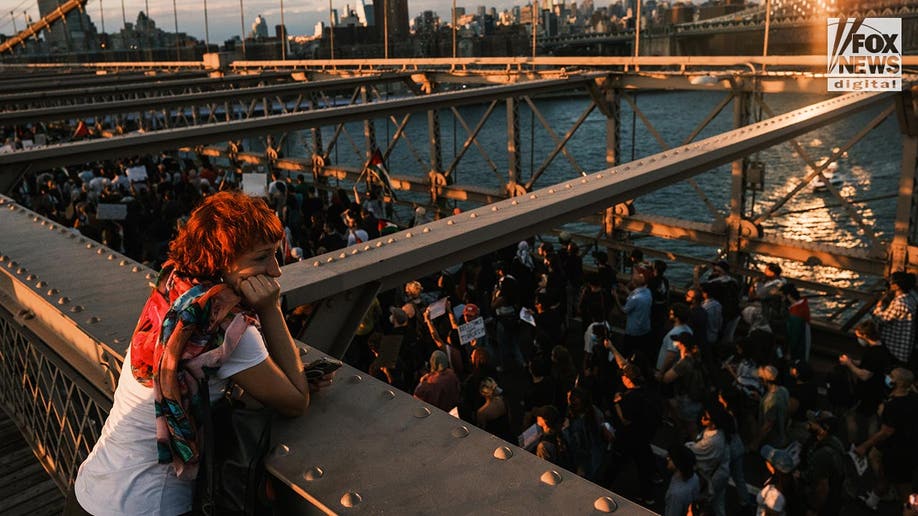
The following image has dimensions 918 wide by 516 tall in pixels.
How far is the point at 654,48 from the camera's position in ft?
212

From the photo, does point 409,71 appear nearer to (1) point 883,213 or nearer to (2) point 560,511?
(2) point 560,511

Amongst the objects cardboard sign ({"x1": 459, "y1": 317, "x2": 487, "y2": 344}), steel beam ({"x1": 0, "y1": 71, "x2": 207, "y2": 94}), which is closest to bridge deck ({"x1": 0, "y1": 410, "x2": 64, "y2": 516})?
cardboard sign ({"x1": 459, "y1": 317, "x2": 487, "y2": 344})

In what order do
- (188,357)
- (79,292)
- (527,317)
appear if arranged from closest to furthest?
1. (188,357)
2. (79,292)
3. (527,317)

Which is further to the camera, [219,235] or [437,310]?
[437,310]

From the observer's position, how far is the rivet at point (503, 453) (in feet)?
5.88

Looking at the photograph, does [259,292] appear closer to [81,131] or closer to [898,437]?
[898,437]

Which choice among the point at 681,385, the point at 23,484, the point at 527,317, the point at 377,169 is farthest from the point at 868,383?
the point at 377,169

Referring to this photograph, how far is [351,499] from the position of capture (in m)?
1.69

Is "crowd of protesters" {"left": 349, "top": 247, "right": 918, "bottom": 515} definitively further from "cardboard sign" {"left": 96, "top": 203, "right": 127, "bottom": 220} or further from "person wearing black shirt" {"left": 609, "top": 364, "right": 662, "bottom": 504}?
"cardboard sign" {"left": 96, "top": 203, "right": 127, "bottom": 220}

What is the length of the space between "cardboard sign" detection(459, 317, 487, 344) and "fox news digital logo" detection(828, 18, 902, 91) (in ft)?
27.2

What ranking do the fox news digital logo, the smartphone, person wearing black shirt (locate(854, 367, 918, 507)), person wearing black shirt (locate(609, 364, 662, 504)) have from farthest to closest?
1. the fox news digital logo
2. person wearing black shirt (locate(609, 364, 662, 504))
3. person wearing black shirt (locate(854, 367, 918, 507))
4. the smartphone

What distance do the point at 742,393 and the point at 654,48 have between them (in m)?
62.8

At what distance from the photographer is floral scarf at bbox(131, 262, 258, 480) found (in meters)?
1.91

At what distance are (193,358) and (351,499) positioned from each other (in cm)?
60
